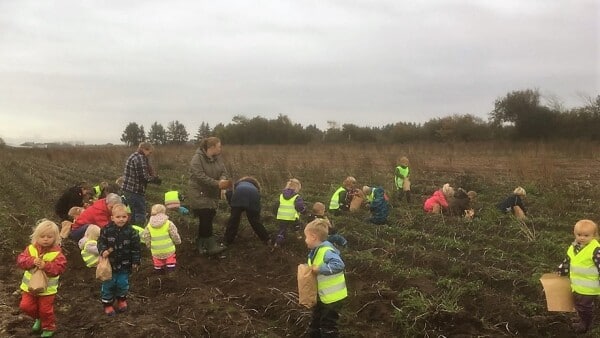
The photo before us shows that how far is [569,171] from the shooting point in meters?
16.6

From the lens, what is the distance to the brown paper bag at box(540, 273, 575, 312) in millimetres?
4797

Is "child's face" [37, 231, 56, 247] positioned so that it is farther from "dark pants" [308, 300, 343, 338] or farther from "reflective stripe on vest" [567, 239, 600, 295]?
"reflective stripe on vest" [567, 239, 600, 295]

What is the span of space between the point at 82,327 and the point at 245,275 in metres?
2.19

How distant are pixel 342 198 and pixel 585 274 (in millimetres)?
6062

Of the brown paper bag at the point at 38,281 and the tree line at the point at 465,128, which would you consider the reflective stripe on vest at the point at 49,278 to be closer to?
the brown paper bag at the point at 38,281

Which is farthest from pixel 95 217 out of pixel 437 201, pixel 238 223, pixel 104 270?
pixel 437 201

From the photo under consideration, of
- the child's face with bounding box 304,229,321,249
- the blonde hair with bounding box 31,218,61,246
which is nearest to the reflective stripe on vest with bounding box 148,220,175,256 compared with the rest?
the blonde hair with bounding box 31,218,61,246

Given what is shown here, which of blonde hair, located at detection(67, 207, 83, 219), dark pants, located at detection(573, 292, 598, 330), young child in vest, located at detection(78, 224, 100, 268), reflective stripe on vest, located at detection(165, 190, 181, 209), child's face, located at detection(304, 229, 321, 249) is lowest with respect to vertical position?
dark pants, located at detection(573, 292, 598, 330)

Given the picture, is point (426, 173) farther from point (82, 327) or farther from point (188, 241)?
point (82, 327)

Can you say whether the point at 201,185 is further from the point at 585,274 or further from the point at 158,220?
the point at 585,274

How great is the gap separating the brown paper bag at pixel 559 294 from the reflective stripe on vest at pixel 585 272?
81 mm

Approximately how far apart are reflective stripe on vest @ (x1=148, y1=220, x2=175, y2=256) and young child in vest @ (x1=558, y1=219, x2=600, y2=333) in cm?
466

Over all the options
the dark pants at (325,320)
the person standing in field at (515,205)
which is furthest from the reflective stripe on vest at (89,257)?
the person standing in field at (515,205)

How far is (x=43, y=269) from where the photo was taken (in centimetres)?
458
